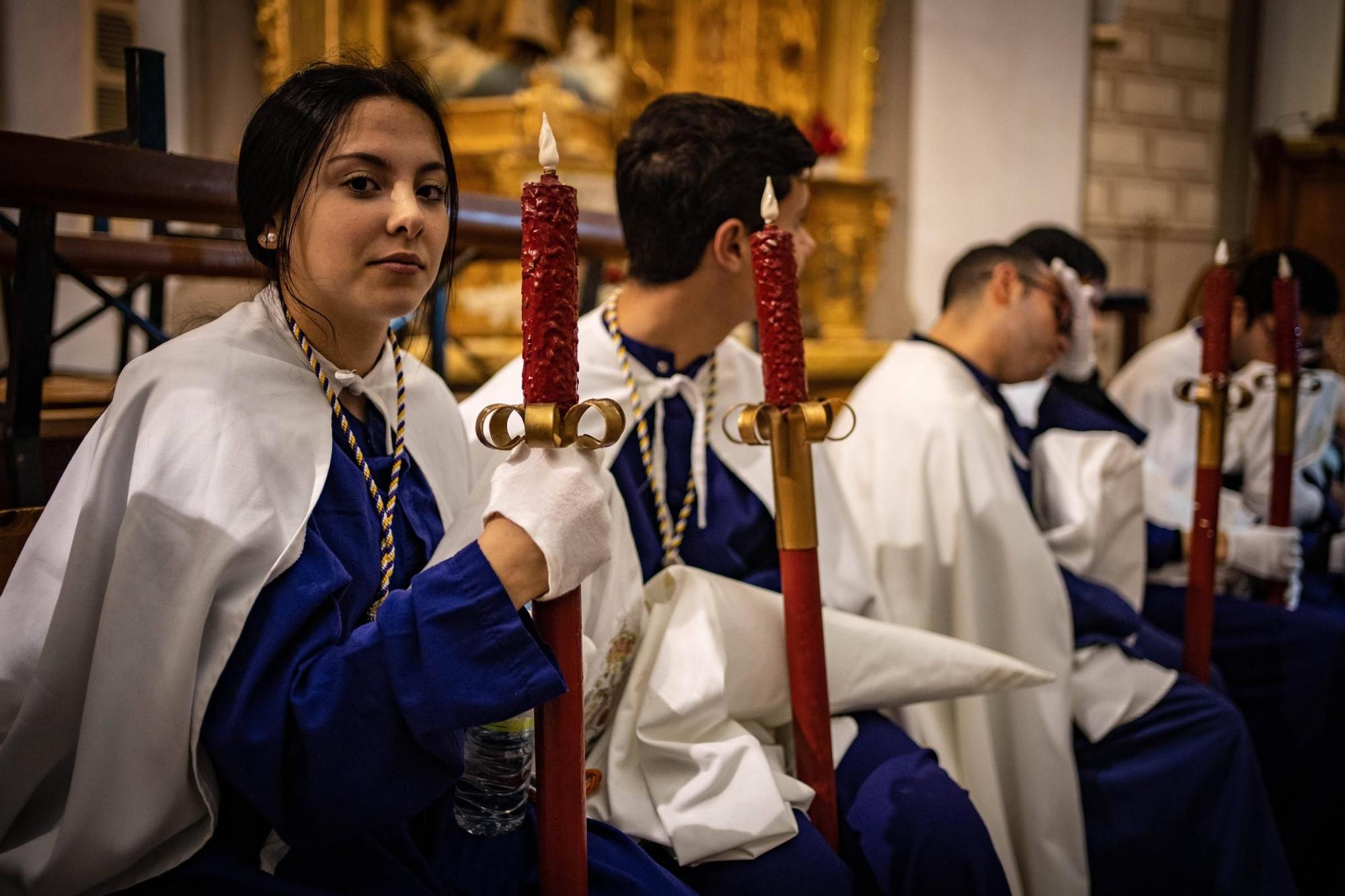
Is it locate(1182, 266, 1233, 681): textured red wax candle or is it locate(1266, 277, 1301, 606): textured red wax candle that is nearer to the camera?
locate(1182, 266, 1233, 681): textured red wax candle

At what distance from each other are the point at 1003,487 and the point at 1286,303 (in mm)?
910

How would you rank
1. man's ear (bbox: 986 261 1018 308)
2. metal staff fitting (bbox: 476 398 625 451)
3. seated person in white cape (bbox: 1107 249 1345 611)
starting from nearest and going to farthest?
metal staff fitting (bbox: 476 398 625 451)
man's ear (bbox: 986 261 1018 308)
seated person in white cape (bbox: 1107 249 1345 611)

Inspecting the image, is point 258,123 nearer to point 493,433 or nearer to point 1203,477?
point 493,433

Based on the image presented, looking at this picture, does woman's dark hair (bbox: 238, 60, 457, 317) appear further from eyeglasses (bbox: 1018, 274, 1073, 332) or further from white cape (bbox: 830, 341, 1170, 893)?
eyeglasses (bbox: 1018, 274, 1073, 332)

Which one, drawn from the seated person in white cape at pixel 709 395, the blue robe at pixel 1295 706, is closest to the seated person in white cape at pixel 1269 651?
the blue robe at pixel 1295 706

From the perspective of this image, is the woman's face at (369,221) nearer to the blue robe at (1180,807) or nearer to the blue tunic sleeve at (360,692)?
the blue tunic sleeve at (360,692)

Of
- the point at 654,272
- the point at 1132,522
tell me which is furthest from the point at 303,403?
the point at 1132,522

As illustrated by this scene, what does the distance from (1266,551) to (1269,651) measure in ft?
0.95

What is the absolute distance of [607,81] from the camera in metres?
6.68

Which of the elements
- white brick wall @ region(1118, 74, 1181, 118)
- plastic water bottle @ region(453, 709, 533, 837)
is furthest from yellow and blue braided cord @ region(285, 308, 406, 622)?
white brick wall @ region(1118, 74, 1181, 118)

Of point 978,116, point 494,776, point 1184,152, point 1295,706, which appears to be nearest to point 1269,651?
point 1295,706

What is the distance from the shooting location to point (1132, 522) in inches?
117

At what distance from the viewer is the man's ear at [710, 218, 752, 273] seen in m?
2.09

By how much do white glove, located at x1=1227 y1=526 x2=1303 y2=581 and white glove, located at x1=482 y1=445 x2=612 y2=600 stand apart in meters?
2.61
